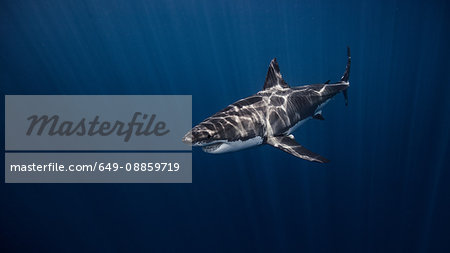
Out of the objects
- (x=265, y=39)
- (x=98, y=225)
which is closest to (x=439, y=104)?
(x=265, y=39)

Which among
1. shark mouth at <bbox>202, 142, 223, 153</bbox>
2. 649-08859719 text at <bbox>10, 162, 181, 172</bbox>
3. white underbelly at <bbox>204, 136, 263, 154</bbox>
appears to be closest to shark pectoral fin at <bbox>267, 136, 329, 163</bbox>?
white underbelly at <bbox>204, 136, 263, 154</bbox>

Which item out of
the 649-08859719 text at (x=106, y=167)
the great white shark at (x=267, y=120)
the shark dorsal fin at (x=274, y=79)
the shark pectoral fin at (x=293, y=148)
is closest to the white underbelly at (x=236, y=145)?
the great white shark at (x=267, y=120)

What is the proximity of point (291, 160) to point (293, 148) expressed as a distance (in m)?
7.36

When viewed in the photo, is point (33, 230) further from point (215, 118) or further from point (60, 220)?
point (215, 118)

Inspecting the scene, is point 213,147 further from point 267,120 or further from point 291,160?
point 291,160

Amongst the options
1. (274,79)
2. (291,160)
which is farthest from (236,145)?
(291,160)

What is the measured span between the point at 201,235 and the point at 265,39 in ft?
49.0

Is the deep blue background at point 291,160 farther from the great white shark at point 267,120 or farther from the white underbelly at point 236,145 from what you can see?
the white underbelly at point 236,145

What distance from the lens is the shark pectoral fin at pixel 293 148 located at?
12.3ft

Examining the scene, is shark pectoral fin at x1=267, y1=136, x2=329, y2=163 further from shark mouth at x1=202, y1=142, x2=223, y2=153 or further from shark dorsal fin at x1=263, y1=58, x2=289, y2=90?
shark dorsal fin at x1=263, y1=58, x2=289, y2=90

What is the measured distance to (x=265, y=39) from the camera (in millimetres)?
18062

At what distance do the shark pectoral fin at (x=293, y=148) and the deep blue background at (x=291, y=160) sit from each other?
19.0 feet

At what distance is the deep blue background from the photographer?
8.80 meters

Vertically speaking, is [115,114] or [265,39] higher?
[265,39]
